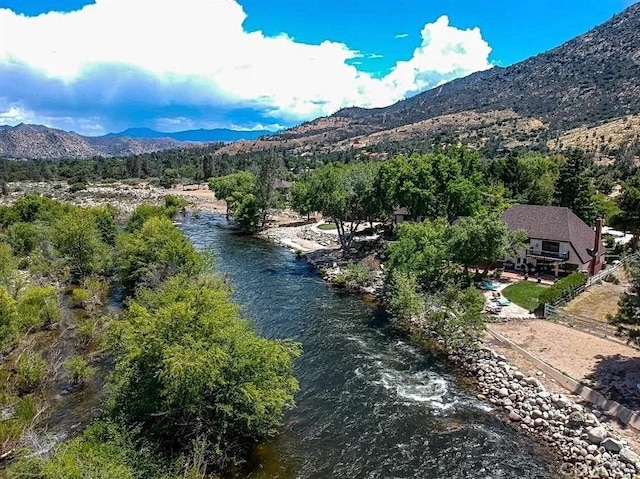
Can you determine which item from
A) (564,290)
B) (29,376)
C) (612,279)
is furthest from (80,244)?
(612,279)

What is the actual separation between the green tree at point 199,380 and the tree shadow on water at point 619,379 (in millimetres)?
16692

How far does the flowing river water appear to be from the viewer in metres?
19.5

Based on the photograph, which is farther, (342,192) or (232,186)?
(232,186)

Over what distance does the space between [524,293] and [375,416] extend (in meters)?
20.6

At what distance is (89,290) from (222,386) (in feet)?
87.0

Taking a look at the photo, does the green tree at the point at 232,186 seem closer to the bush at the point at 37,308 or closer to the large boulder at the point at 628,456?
the bush at the point at 37,308

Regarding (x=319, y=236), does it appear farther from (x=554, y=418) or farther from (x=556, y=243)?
(x=554, y=418)

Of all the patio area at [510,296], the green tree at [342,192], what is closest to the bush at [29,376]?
the patio area at [510,296]

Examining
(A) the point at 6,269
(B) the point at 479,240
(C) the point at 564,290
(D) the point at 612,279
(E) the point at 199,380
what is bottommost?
(D) the point at 612,279

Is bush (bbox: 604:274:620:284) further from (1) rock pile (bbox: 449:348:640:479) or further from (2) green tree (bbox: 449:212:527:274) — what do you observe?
(1) rock pile (bbox: 449:348:640:479)

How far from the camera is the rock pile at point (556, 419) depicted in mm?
18906

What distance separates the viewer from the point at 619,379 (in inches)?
932

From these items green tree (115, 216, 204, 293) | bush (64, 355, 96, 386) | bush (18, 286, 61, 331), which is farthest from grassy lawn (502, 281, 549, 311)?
bush (18, 286, 61, 331)

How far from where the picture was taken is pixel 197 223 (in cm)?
8400
